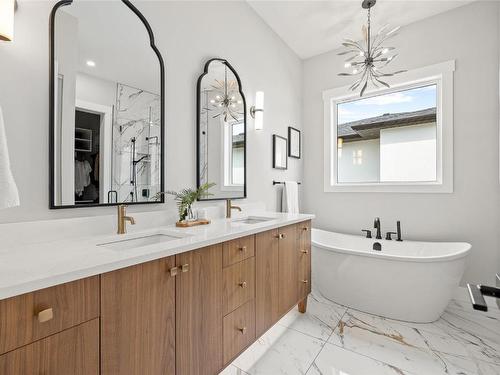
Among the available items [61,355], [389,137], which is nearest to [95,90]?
[61,355]

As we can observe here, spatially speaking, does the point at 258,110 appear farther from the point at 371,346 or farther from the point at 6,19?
the point at 371,346

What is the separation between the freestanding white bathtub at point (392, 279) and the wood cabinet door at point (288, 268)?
1.80 ft

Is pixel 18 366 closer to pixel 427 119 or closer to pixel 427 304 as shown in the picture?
pixel 427 304

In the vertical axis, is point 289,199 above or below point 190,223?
above

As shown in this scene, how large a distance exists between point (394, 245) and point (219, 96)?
7.61 ft

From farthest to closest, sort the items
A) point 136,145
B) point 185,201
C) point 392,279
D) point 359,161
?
point 359,161, point 392,279, point 185,201, point 136,145

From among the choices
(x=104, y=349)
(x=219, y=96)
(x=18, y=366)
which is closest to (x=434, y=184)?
(x=219, y=96)

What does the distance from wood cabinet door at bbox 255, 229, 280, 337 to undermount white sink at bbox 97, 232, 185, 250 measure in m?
0.51

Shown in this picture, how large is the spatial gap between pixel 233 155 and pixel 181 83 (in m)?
0.71

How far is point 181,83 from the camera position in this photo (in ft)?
5.78

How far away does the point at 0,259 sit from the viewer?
2.82ft

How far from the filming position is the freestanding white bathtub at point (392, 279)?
1.99m

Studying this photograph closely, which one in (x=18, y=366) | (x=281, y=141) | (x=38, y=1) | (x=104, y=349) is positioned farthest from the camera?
(x=281, y=141)

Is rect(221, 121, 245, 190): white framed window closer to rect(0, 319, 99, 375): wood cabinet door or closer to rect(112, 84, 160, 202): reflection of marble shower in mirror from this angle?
rect(112, 84, 160, 202): reflection of marble shower in mirror
